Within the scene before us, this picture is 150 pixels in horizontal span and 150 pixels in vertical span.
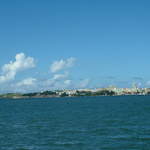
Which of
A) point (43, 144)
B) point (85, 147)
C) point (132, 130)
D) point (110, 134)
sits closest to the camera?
point (85, 147)

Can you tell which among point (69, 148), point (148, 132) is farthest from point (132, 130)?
point (69, 148)

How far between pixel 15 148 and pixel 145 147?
21.2 metres

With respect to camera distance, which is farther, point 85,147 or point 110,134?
point 110,134

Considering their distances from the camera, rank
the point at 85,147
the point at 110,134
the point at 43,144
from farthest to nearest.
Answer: the point at 110,134 → the point at 43,144 → the point at 85,147

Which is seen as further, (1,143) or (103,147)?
(1,143)

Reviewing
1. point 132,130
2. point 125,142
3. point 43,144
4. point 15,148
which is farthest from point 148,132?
point 15,148

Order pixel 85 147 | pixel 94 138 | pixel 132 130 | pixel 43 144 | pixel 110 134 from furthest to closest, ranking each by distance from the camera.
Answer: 1. pixel 132 130
2. pixel 110 134
3. pixel 94 138
4. pixel 43 144
5. pixel 85 147

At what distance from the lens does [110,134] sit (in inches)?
2571

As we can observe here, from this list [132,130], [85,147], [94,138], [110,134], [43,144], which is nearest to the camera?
[85,147]

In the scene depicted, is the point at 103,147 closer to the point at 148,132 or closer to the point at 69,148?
the point at 69,148

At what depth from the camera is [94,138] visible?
60.1m

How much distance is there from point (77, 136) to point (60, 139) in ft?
13.2

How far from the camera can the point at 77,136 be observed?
62625 mm

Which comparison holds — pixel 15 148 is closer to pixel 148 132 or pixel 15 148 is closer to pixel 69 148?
pixel 69 148
